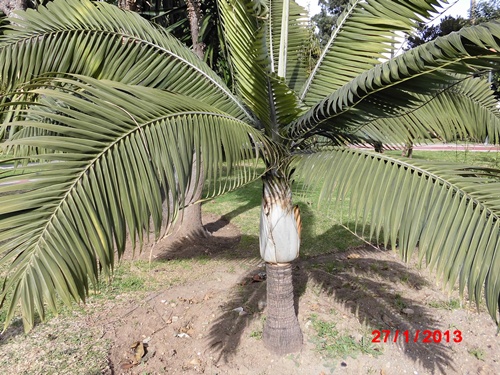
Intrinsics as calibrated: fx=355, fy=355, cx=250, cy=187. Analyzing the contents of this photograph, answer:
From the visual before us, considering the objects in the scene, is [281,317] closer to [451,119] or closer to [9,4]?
[451,119]

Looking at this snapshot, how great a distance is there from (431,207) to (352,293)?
2.22 meters

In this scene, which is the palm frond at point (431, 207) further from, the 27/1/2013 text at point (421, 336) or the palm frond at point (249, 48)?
the 27/1/2013 text at point (421, 336)

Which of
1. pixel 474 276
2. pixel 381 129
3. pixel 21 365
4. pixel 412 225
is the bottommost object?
pixel 21 365

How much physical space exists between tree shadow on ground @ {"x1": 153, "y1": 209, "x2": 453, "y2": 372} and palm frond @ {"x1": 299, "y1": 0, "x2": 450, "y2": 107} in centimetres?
143

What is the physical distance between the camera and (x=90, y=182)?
121 centimetres

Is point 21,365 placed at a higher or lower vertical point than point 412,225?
lower

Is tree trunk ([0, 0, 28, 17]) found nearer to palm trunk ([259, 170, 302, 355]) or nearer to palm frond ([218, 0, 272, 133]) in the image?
palm frond ([218, 0, 272, 133])

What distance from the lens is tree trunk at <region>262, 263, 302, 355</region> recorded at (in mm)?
2572

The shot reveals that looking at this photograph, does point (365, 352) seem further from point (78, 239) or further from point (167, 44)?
point (167, 44)

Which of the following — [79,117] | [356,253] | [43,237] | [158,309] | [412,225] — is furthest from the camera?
[356,253]

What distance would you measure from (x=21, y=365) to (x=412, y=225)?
280 cm

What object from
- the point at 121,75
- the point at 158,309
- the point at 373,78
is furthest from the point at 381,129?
the point at 158,309

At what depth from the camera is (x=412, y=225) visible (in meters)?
1.49

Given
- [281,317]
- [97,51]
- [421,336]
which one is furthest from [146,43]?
[421,336]
